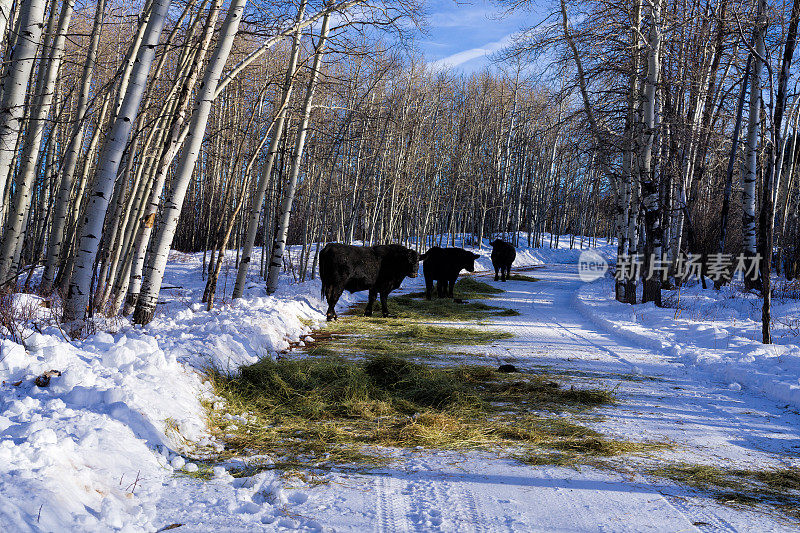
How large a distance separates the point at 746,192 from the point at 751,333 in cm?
731

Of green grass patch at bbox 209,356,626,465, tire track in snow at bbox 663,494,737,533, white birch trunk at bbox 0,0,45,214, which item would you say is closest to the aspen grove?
white birch trunk at bbox 0,0,45,214

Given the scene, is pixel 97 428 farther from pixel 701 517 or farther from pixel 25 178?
pixel 25 178

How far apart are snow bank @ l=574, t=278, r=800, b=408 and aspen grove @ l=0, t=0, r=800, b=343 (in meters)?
1.08

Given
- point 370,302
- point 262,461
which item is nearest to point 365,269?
point 370,302

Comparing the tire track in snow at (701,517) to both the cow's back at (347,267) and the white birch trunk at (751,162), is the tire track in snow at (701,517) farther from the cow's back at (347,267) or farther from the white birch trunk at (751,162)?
the white birch trunk at (751,162)

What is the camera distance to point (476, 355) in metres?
7.86

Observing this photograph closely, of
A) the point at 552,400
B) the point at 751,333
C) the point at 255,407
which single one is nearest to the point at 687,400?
the point at 552,400

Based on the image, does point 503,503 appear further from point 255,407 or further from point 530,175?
point 530,175

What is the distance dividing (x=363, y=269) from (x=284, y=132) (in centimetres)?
573

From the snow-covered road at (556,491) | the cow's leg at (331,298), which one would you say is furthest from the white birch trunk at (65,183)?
the snow-covered road at (556,491)

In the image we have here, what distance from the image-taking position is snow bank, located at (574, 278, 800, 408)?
6.89 meters

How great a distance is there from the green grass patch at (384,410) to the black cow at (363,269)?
4.76 m

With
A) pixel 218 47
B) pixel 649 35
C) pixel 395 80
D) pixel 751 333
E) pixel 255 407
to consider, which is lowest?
pixel 255 407

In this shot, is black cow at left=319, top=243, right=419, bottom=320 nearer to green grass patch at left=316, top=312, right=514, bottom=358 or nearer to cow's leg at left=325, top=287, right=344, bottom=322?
cow's leg at left=325, top=287, right=344, bottom=322
